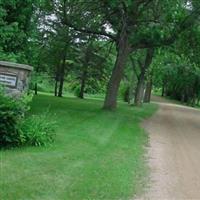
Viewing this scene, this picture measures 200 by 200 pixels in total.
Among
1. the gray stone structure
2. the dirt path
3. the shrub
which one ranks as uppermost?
the gray stone structure

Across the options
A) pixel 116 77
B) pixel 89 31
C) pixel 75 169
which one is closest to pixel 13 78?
pixel 75 169

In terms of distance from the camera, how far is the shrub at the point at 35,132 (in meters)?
10.5

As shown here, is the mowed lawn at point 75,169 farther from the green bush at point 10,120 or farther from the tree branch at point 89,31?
the tree branch at point 89,31

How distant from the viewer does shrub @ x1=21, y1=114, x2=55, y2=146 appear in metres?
10.5

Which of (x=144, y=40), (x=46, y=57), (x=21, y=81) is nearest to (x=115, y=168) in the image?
(x=21, y=81)

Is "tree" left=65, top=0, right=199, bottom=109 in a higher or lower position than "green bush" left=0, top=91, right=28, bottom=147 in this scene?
higher

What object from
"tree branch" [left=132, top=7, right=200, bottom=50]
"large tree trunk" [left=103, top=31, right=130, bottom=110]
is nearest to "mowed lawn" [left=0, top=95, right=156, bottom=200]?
"large tree trunk" [left=103, top=31, right=130, bottom=110]

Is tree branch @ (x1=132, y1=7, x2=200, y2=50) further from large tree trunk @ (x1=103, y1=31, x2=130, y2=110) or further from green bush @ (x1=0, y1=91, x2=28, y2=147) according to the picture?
green bush @ (x1=0, y1=91, x2=28, y2=147)

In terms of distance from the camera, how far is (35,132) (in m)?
10.7

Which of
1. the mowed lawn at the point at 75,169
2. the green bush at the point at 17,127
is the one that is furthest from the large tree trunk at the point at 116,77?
the green bush at the point at 17,127

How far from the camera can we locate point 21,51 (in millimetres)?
16062

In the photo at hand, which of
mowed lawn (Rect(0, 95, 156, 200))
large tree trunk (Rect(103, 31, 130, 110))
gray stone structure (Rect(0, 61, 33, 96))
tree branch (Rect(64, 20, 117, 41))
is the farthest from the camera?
tree branch (Rect(64, 20, 117, 41))

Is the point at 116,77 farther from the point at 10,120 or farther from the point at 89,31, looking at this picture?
the point at 10,120

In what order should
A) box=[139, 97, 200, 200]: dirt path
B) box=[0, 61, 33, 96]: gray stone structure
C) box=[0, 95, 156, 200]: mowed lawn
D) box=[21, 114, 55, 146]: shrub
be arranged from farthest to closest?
box=[0, 61, 33, 96]: gray stone structure
box=[21, 114, 55, 146]: shrub
box=[139, 97, 200, 200]: dirt path
box=[0, 95, 156, 200]: mowed lawn
